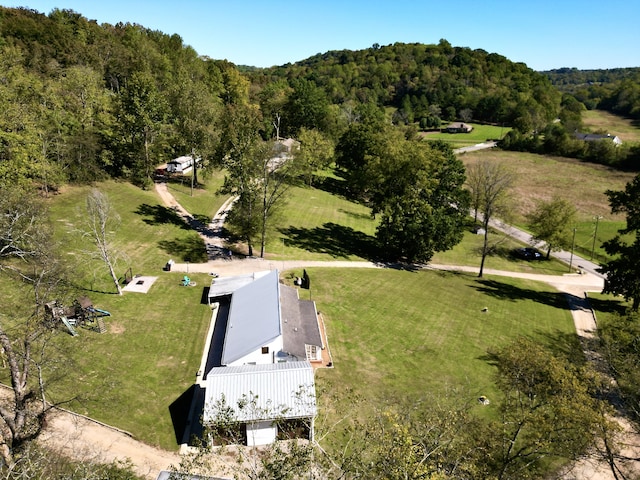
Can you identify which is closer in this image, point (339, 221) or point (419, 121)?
point (339, 221)

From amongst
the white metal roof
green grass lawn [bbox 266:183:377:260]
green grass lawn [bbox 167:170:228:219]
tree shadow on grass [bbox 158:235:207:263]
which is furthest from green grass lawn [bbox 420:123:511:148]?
the white metal roof

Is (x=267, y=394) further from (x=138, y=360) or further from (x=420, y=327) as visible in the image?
(x=420, y=327)

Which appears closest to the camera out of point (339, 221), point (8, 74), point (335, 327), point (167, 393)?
point (167, 393)

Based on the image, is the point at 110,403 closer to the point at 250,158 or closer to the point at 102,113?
the point at 250,158

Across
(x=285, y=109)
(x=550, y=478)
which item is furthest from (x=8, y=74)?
(x=550, y=478)

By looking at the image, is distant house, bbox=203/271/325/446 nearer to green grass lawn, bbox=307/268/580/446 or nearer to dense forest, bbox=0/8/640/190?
green grass lawn, bbox=307/268/580/446

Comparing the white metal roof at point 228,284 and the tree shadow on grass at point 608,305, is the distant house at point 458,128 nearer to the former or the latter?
the tree shadow on grass at point 608,305

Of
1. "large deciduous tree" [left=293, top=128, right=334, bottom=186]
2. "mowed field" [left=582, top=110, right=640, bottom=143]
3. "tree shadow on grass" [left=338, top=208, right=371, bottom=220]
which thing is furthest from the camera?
"mowed field" [left=582, top=110, right=640, bottom=143]

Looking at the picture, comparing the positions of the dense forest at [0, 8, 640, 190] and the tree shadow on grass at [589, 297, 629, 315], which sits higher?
the dense forest at [0, 8, 640, 190]
